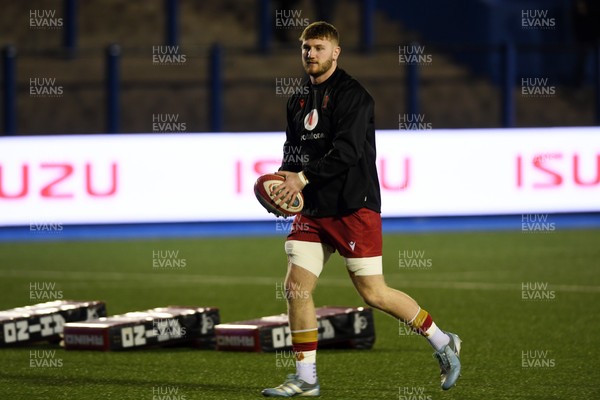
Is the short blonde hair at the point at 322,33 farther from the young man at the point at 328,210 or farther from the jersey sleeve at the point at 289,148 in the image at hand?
the jersey sleeve at the point at 289,148

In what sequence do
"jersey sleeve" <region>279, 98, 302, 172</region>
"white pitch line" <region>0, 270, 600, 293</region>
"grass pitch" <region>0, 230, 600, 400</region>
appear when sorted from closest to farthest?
"jersey sleeve" <region>279, 98, 302, 172</region> → "grass pitch" <region>0, 230, 600, 400</region> → "white pitch line" <region>0, 270, 600, 293</region>

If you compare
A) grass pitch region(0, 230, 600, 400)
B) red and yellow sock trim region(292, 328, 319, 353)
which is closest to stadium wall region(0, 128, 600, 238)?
grass pitch region(0, 230, 600, 400)

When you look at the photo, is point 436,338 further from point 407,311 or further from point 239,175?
point 239,175

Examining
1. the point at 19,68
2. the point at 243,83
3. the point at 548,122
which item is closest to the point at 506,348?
the point at 243,83

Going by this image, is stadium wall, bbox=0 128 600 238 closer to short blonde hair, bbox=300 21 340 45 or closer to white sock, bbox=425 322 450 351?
white sock, bbox=425 322 450 351

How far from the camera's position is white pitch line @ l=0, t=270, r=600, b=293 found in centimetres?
1388

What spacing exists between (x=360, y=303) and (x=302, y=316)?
4714 millimetres

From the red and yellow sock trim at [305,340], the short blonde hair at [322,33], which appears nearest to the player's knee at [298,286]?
the red and yellow sock trim at [305,340]

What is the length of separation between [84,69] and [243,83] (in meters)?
3.05

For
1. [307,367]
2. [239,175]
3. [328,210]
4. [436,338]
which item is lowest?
[307,367]

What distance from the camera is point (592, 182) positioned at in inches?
733

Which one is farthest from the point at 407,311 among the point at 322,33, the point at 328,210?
the point at 322,33

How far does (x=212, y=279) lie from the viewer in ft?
48.7

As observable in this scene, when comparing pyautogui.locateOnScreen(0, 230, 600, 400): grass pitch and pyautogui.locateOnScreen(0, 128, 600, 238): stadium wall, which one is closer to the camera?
pyautogui.locateOnScreen(0, 230, 600, 400): grass pitch
